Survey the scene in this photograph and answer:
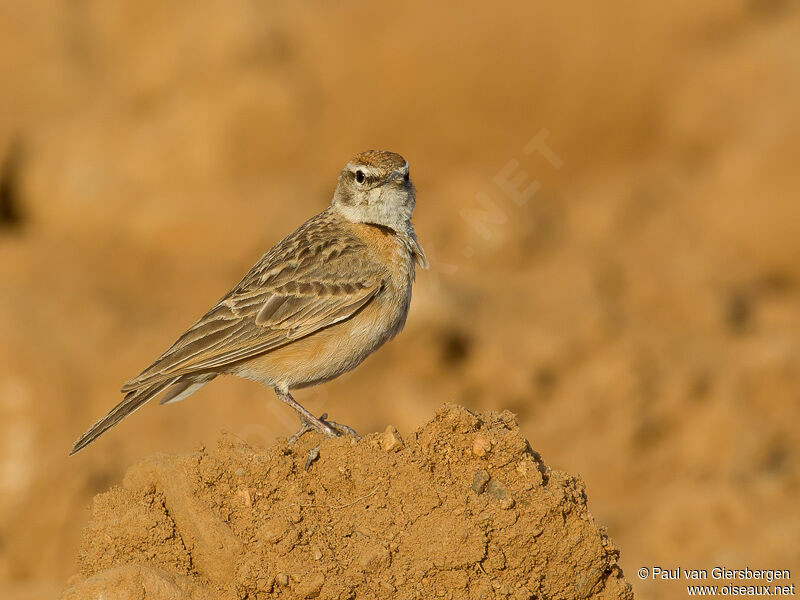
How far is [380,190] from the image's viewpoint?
848cm

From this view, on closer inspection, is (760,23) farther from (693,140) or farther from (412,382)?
(412,382)

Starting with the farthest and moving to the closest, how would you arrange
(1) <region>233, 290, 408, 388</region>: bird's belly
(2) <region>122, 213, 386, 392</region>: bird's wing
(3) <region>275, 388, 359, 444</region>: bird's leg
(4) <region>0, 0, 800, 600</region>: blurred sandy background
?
1. (4) <region>0, 0, 800, 600</region>: blurred sandy background
2. (1) <region>233, 290, 408, 388</region>: bird's belly
3. (2) <region>122, 213, 386, 392</region>: bird's wing
4. (3) <region>275, 388, 359, 444</region>: bird's leg

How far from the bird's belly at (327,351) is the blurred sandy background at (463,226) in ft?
18.4

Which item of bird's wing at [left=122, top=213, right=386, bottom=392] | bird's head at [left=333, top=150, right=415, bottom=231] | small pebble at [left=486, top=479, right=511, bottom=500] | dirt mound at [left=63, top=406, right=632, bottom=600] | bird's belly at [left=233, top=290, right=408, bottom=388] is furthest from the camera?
bird's head at [left=333, top=150, right=415, bottom=231]

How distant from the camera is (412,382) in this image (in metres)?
14.9

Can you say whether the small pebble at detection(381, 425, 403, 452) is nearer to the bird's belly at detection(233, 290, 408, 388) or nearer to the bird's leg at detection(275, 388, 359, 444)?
the bird's leg at detection(275, 388, 359, 444)

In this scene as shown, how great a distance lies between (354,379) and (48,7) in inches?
397

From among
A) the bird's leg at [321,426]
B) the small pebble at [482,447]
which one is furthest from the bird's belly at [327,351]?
the small pebble at [482,447]

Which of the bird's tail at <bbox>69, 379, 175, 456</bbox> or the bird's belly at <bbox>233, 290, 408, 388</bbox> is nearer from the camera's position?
the bird's tail at <bbox>69, 379, 175, 456</bbox>

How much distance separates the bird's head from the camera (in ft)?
27.7

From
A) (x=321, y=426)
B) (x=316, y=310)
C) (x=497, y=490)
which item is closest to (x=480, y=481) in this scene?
(x=497, y=490)

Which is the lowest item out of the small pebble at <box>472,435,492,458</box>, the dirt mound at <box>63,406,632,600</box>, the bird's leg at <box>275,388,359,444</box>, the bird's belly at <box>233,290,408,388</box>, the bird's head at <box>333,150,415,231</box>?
the dirt mound at <box>63,406,632,600</box>

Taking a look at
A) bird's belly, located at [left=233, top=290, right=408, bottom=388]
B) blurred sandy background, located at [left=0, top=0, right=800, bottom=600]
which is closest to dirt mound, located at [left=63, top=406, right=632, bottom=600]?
bird's belly, located at [left=233, top=290, right=408, bottom=388]

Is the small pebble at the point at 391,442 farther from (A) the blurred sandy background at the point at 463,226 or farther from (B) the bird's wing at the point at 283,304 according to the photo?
(A) the blurred sandy background at the point at 463,226
